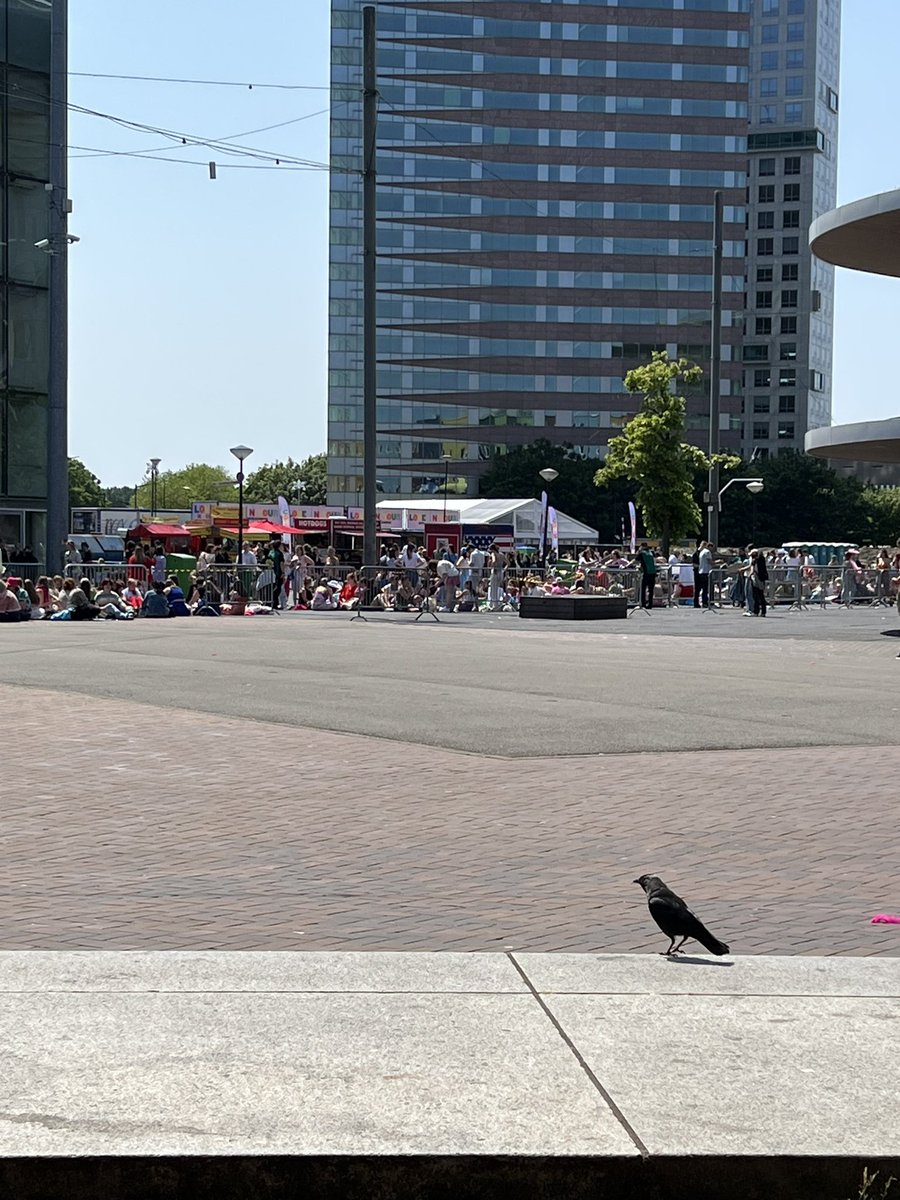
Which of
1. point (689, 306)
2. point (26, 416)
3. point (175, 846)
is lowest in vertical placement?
point (175, 846)

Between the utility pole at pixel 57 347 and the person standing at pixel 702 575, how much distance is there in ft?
51.9

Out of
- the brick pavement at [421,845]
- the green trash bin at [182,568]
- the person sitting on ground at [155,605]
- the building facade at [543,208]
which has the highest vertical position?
the building facade at [543,208]

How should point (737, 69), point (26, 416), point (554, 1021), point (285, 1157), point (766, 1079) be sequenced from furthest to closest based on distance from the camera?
point (737, 69) → point (26, 416) → point (554, 1021) → point (766, 1079) → point (285, 1157)

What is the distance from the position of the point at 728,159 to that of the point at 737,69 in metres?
7.92

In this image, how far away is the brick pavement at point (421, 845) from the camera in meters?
6.32

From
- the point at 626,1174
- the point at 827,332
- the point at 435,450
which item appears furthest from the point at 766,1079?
the point at 827,332

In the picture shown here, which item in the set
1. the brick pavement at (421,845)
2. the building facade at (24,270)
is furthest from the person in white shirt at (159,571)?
the brick pavement at (421,845)

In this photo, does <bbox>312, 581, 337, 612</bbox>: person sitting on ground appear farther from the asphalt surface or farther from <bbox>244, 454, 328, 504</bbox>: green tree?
<bbox>244, 454, 328, 504</bbox>: green tree

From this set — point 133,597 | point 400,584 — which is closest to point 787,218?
point 400,584

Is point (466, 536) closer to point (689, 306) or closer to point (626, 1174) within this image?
point (626, 1174)

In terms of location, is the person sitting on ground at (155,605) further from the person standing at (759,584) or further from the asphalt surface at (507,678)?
the person standing at (759,584)

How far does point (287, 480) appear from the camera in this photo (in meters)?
179

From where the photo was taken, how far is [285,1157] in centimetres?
353

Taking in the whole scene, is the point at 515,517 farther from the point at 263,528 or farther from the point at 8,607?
the point at 8,607
